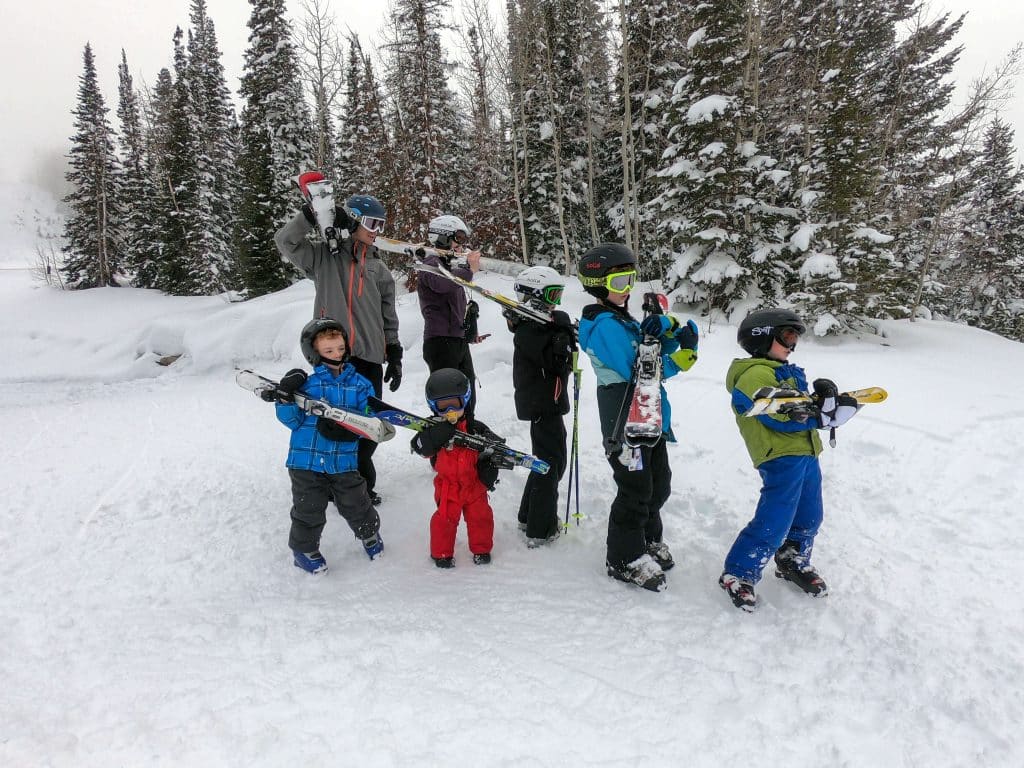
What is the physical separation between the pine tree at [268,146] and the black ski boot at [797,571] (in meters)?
21.6

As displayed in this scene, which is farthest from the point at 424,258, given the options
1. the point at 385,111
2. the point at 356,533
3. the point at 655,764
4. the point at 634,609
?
the point at 385,111

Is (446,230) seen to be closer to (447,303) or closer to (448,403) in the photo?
(447,303)

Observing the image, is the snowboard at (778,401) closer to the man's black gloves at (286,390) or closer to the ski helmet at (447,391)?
the ski helmet at (447,391)

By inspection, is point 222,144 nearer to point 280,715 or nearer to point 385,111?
point 385,111

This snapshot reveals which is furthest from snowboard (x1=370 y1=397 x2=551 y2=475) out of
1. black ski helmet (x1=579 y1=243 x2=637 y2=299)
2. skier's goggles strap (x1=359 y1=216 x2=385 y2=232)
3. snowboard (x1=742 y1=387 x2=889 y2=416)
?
snowboard (x1=742 y1=387 x2=889 y2=416)

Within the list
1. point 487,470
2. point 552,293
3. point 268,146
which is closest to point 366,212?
point 552,293

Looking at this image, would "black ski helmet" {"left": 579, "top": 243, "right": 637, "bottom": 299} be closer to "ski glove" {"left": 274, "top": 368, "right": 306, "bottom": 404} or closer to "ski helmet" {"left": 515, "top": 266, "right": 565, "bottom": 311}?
"ski helmet" {"left": 515, "top": 266, "right": 565, "bottom": 311}

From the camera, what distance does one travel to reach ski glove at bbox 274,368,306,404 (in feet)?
10.6

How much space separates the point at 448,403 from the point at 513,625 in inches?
59.6

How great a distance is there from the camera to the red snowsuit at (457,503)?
11.7 ft

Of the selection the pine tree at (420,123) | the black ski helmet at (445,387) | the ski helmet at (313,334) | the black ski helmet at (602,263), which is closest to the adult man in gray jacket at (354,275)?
the ski helmet at (313,334)

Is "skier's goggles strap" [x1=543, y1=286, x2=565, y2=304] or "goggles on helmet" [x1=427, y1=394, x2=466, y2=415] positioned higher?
"skier's goggles strap" [x1=543, y1=286, x2=565, y2=304]

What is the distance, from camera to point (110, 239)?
2836cm

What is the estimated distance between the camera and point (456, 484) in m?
3.59
